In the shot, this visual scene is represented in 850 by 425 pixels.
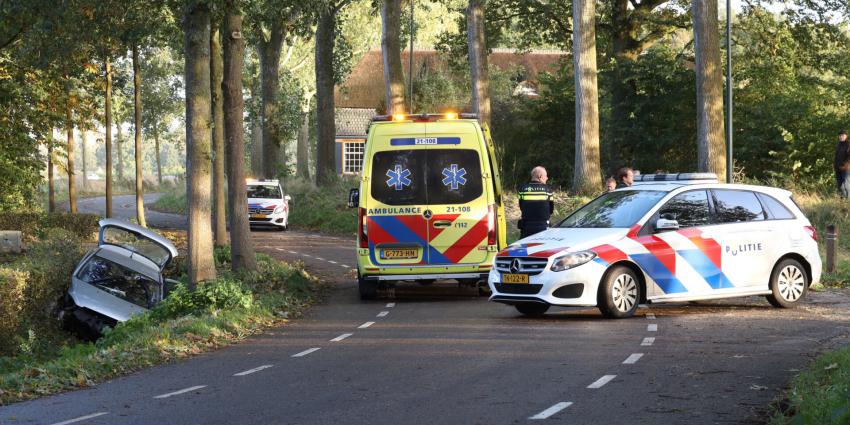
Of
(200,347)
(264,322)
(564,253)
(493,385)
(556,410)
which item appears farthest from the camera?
(264,322)

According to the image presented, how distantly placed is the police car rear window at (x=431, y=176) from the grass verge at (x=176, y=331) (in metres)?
2.31

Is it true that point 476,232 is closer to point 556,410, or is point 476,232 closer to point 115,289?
point 115,289

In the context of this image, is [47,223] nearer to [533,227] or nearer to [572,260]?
[533,227]

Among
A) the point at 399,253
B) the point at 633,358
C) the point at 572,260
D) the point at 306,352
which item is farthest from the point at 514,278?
the point at 633,358

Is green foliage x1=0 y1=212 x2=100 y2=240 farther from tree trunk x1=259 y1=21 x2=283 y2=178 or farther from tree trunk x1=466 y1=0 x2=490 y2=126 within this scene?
tree trunk x1=466 y1=0 x2=490 y2=126

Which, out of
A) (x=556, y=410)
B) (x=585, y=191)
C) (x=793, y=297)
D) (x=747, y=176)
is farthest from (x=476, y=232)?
(x=747, y=176)

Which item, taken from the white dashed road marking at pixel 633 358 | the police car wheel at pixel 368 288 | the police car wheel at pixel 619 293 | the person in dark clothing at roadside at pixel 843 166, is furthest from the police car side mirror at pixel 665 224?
the person in dark clothing at roadside at pixel 843 166

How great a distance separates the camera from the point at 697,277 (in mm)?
15086

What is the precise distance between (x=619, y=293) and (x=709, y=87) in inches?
464

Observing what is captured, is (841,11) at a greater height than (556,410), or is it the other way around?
(841,11)

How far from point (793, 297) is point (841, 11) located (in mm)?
21754

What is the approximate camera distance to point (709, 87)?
25156 mm

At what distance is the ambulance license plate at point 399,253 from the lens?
17.2m

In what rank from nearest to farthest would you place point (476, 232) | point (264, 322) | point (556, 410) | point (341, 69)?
point (556, 410) < point (264, 322) < point (476, 232) < point (341, 69)
